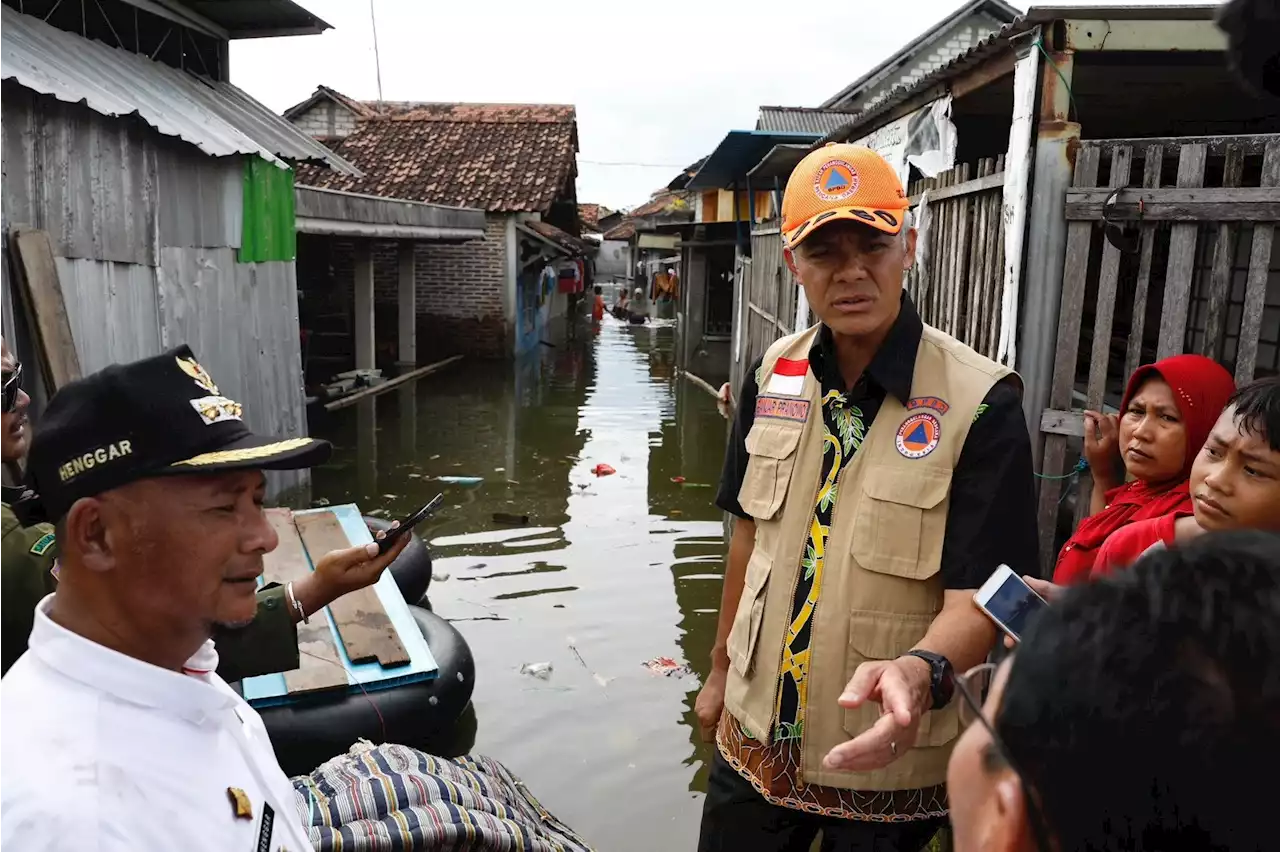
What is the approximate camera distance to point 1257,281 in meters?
3.24

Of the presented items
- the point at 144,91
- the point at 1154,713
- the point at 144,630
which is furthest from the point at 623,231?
the point at 1154,713

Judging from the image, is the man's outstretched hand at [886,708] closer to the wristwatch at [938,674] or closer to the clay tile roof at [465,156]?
the wristwatch at [938,674]

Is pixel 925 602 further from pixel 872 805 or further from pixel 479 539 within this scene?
pixel 479 539

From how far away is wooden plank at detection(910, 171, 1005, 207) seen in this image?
4.03 meters

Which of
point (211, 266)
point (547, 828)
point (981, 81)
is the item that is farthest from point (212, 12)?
point (547, 828)

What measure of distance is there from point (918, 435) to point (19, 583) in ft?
7.02

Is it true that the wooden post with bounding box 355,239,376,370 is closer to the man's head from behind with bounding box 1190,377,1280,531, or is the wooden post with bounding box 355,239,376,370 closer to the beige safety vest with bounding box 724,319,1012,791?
the beige safety vest with bounding box 724,319,1012,791

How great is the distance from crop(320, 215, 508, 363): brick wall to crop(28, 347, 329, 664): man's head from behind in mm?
17756

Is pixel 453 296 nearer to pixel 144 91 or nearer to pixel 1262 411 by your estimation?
pixel 144 91

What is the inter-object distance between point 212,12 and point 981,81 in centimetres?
747

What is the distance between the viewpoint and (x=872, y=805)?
2.01 m

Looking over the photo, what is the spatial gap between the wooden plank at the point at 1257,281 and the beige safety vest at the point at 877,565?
5.98 feet

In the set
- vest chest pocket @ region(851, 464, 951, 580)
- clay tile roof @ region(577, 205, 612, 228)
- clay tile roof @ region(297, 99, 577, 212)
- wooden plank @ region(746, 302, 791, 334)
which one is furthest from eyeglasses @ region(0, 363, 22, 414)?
clay tile roof @ region(577, 205, 612, 228)

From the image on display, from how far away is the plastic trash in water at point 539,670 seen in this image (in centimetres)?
533
